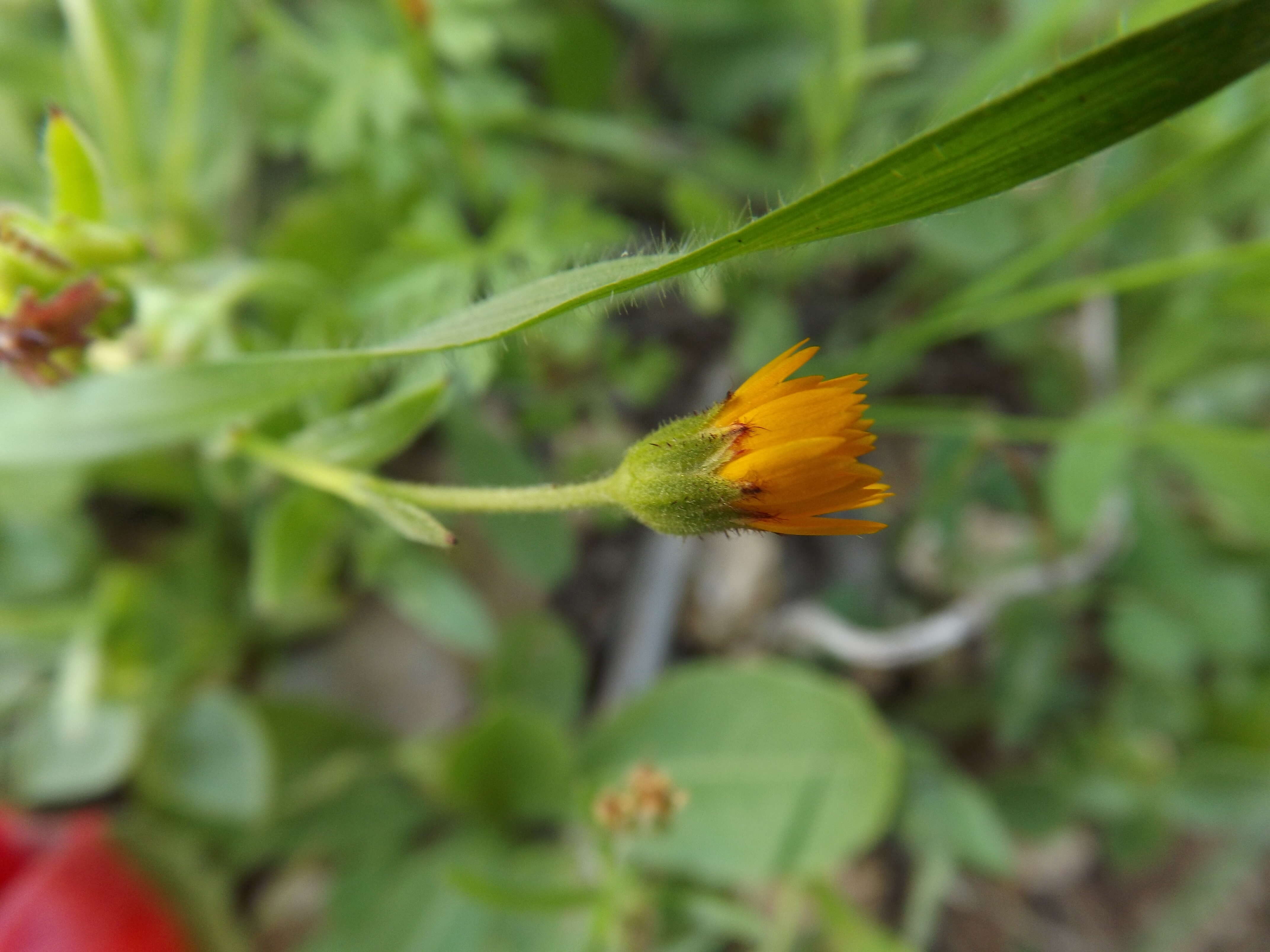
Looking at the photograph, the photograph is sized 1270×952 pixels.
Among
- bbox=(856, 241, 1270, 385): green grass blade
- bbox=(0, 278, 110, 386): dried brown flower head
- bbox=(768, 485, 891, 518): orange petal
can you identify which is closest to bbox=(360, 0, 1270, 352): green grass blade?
bbox=(768, 485, 891, 518): orange petal

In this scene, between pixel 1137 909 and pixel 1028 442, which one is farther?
pixel 1137 909

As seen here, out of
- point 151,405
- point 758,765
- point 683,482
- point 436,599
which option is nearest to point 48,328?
point 151,405

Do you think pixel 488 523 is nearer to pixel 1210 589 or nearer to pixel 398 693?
pixel 398 693

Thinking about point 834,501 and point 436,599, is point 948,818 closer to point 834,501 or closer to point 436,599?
point 436,599

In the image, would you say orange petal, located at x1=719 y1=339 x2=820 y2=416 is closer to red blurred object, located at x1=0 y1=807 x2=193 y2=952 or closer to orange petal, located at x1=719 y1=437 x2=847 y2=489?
orange petal, located at x1=719 y1=437 x2=847 y2=489

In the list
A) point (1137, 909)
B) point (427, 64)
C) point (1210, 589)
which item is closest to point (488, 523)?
point (427, 64)

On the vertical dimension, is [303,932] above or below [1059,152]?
below
